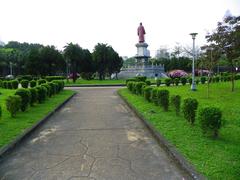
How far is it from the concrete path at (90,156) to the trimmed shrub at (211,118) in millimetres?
1179

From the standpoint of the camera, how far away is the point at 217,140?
5.96 metres

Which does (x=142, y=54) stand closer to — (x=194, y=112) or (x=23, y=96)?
(x=23, y=96)

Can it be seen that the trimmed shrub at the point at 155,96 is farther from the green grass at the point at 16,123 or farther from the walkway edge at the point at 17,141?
the walkway edge at the point at 17,141

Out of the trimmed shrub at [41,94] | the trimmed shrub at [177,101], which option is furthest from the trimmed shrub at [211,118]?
the trimmed shrub at [41,94]

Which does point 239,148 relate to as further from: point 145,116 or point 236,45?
point 236,45

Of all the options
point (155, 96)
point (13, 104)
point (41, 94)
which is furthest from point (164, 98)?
point (41, 94)

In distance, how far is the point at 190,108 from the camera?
7465 mm

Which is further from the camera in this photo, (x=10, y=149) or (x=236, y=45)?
(x=236, y=45)

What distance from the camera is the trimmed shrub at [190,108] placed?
7.32 m

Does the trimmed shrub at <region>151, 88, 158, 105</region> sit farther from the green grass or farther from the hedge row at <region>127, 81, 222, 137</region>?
the green grass

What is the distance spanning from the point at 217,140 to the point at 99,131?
330cm

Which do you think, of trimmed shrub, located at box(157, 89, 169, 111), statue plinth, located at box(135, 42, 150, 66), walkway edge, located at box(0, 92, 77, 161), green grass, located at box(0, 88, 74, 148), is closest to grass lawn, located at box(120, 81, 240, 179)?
trimmed shrub, located at box(157, 89, 169, 111)

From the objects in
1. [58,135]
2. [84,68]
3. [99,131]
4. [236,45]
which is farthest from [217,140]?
[84,68]

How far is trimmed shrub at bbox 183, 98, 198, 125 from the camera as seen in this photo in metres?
7.32
